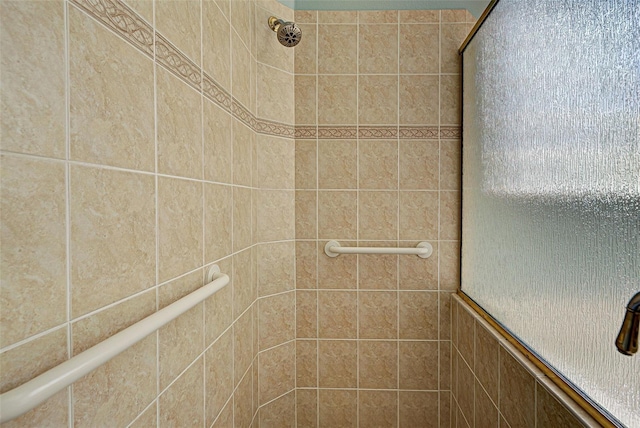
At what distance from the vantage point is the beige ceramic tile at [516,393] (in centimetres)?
80

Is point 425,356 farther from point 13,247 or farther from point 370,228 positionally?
point 13,247

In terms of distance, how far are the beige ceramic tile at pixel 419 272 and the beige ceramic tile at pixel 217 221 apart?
2.68 feet

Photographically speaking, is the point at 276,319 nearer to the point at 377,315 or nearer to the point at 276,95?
the point at 377,315

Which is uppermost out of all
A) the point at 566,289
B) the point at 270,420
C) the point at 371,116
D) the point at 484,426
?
the point at 371,116

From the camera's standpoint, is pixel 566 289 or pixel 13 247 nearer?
pixel 13 247

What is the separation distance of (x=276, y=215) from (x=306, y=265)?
0.90 ft

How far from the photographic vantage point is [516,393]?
2.85 ft

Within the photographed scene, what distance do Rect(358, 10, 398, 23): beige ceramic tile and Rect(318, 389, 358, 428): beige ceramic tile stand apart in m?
1.70

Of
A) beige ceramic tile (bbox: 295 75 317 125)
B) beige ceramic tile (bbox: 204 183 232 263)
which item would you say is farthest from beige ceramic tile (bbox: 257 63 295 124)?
beige ceramic tile (bbox: 204 183 232 263)

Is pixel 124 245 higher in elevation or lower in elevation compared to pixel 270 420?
higher

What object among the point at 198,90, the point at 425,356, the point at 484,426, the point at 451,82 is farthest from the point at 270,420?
the point at 451,82

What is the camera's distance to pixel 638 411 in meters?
0.54

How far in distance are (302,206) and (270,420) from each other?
3.19 ft

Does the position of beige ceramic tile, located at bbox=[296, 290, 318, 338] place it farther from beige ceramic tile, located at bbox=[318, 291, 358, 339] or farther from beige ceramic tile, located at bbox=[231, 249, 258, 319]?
beige ceramic tile, located at bbox=[231, 249, 258, 319]
